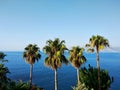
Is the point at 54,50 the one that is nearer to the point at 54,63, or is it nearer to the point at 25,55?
the point at 54,63

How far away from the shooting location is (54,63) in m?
40.0

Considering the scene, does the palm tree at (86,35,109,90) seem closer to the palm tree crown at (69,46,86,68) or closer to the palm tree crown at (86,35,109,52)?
the palm tree crown at (86,35,109,52)

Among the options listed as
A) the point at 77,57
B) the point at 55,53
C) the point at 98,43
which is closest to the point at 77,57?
the point at 77,57

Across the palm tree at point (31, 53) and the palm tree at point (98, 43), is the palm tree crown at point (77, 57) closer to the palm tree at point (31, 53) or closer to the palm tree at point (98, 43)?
the palm tree at point (98, 43)

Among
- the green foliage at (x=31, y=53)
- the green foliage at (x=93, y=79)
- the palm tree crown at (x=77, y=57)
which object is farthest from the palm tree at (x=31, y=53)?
the green foliage at (x=93, y=79)

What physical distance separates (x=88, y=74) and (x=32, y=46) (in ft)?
51.9

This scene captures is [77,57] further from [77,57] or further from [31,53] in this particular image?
[31,53]

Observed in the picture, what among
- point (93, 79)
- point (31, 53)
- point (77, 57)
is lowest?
A: point (93, 79)

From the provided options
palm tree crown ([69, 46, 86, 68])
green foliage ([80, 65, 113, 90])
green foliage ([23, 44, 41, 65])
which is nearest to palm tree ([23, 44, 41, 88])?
green foliage ([23, 44, 41, 65])

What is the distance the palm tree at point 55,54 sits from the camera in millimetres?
39503

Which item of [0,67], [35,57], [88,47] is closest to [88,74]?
[88,47]

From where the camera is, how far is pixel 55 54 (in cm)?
4022

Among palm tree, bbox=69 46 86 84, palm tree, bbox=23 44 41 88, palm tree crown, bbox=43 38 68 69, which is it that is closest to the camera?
palm tree crown, bbox=43 38 68 69

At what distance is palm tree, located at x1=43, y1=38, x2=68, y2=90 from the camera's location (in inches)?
1555
